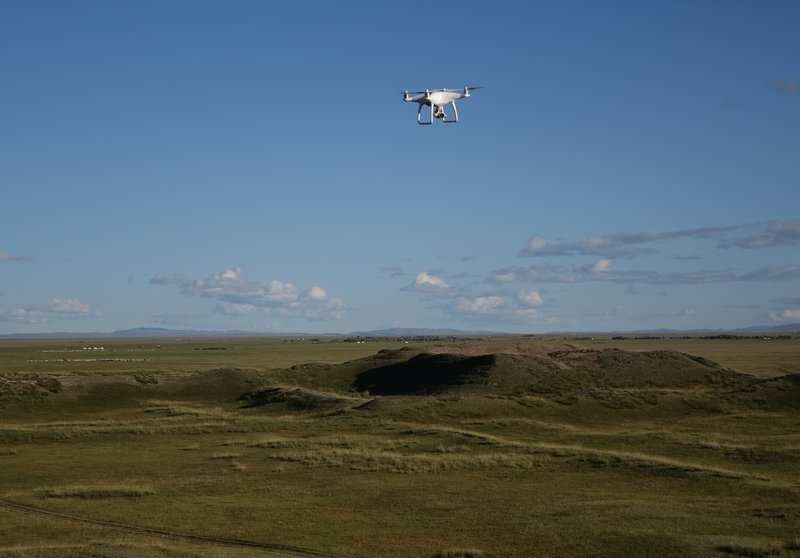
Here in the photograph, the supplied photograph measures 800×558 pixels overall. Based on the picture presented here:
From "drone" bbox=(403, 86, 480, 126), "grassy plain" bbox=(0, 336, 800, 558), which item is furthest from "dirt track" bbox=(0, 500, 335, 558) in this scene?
"drone" bbox=(403, 86, 480, 126)

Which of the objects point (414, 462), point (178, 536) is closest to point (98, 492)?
point (178, 536)

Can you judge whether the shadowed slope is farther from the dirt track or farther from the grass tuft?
the dirt track

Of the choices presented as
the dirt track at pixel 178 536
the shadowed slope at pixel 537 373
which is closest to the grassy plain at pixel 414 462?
the dirt track at pixel 178 536

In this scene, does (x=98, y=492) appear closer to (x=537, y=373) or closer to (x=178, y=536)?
(x=178, y=536)

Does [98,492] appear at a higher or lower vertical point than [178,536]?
higher

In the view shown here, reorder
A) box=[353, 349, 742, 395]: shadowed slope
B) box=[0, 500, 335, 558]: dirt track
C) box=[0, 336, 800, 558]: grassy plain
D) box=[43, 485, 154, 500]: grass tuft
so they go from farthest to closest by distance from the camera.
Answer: box=[353, 349, 742, 395]: shadowed slope < box=[43, 485, 154, 500]: grass tuft < box=[0, 336, 800, 558]: grassy plain < box=[0, 500, 335, 558]: dirt track

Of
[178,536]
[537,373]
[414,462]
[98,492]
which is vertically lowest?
[178,536]

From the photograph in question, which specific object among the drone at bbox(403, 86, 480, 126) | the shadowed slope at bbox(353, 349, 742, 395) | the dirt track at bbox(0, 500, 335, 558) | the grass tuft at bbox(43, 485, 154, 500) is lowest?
the dirt track at bbox(0, 500, 335, 558)
